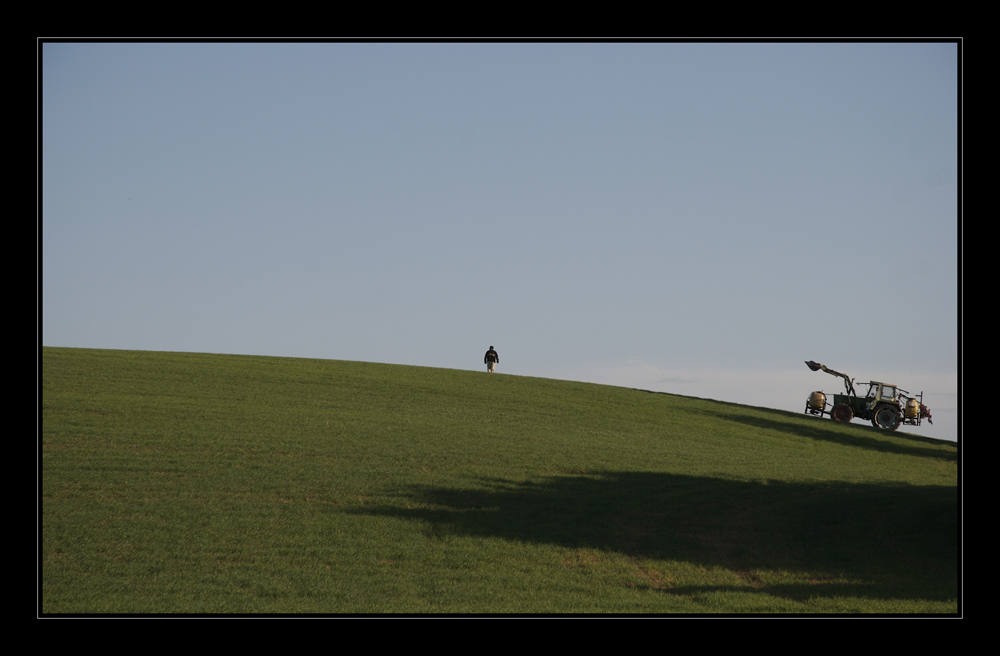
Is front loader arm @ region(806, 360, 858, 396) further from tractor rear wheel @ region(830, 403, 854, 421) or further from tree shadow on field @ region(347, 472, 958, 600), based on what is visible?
tree shadow on field @ region(347, 472, 958, 600)

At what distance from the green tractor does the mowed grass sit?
227cm

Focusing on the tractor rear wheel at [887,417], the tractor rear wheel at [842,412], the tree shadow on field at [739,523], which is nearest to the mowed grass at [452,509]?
the tree shadow on field at [739,523]

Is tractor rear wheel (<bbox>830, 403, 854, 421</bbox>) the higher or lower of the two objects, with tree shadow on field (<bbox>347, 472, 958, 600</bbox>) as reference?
higher

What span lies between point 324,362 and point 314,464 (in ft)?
68.1

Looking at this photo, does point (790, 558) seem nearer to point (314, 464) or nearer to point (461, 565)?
point (461, 565)

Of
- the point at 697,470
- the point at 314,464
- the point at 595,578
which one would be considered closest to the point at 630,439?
the point at 697,470

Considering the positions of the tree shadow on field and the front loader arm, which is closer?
the tree shadow on field

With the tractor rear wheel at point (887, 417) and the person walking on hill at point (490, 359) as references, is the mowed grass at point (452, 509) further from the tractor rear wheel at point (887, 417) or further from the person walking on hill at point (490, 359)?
the person walking on hill at point (490, 359)

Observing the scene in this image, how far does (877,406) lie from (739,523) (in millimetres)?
22108

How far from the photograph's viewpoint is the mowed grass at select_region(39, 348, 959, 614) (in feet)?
40.5

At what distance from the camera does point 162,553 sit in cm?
1377

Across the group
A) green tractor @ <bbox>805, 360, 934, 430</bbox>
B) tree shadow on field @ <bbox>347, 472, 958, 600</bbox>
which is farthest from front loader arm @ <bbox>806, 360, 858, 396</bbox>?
tree shadow on field @ <bbox>347, 472, 958, 600</bbox>

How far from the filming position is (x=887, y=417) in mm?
35250
